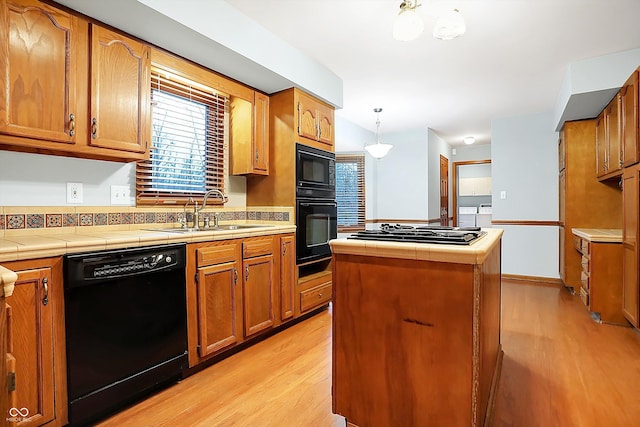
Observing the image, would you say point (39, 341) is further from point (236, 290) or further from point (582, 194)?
point (582, 194)

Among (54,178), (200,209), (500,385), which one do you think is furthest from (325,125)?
(500,385)

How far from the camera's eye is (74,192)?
2.08 m

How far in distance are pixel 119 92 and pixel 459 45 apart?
8.53ft

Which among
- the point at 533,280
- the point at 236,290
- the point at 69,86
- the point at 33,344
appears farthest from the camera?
the point at 533,280

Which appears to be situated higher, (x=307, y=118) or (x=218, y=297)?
(x=307, y=118)

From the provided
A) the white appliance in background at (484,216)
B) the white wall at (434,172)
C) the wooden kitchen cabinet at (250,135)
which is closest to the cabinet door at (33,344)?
the wooden kitchen cabinet at (250,135)

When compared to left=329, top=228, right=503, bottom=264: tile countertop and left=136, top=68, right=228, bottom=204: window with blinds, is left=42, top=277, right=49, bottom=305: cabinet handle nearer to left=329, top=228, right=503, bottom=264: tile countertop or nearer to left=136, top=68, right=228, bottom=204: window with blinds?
left=136, top=68, right=228, bottom=204: window with blinds

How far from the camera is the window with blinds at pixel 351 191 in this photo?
19.3ft

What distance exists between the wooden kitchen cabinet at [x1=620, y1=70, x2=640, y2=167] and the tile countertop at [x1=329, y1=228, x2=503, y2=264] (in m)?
2.24

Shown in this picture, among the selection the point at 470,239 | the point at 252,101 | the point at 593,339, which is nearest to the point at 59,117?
the point at 252,101

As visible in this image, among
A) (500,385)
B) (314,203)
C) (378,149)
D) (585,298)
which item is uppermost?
(378,149)

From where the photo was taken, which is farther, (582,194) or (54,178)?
(582,194)

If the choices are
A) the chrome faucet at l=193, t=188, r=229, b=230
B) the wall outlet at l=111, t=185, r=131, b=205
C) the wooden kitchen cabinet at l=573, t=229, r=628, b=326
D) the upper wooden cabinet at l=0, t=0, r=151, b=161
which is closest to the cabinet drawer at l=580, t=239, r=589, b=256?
the wooden kitchen cabinet at l=573, t=229, r=628, b=326

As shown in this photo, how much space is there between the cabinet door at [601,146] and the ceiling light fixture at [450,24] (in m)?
2.63
